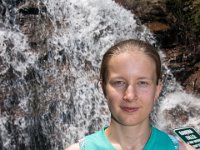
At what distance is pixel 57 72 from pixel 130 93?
5.94m

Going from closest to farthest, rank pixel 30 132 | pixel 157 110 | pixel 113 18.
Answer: pixel 30 132 < pixel 157 110 < pixel 113 18

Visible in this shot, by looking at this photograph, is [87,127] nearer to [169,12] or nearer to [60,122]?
[60,122]

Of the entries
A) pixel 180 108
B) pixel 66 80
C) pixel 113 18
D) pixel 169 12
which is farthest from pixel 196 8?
pixel 66 80

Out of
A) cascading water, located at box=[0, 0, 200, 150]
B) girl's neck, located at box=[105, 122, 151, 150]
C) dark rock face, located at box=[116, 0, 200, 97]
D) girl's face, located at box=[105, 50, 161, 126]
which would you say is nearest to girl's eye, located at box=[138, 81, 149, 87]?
girl's face, located at box=[105, 50, 161, 126]

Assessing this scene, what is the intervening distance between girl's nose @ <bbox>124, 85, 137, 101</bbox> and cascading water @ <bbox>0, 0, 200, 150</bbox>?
528cm

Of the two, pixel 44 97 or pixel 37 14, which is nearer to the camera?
pixel 44 97

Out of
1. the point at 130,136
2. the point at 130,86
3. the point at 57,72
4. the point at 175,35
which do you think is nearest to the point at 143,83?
the point at 130,86

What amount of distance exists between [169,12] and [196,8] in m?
0.53

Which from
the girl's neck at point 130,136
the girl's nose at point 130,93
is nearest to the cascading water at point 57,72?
the girl's neck at point 130,136

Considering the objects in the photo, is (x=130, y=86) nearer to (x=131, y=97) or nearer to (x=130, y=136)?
(x=131, y=97)

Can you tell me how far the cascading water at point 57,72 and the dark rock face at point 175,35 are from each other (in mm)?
192

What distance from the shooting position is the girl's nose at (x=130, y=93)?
141 centimetres

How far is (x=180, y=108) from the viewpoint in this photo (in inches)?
271

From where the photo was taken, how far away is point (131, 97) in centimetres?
140
